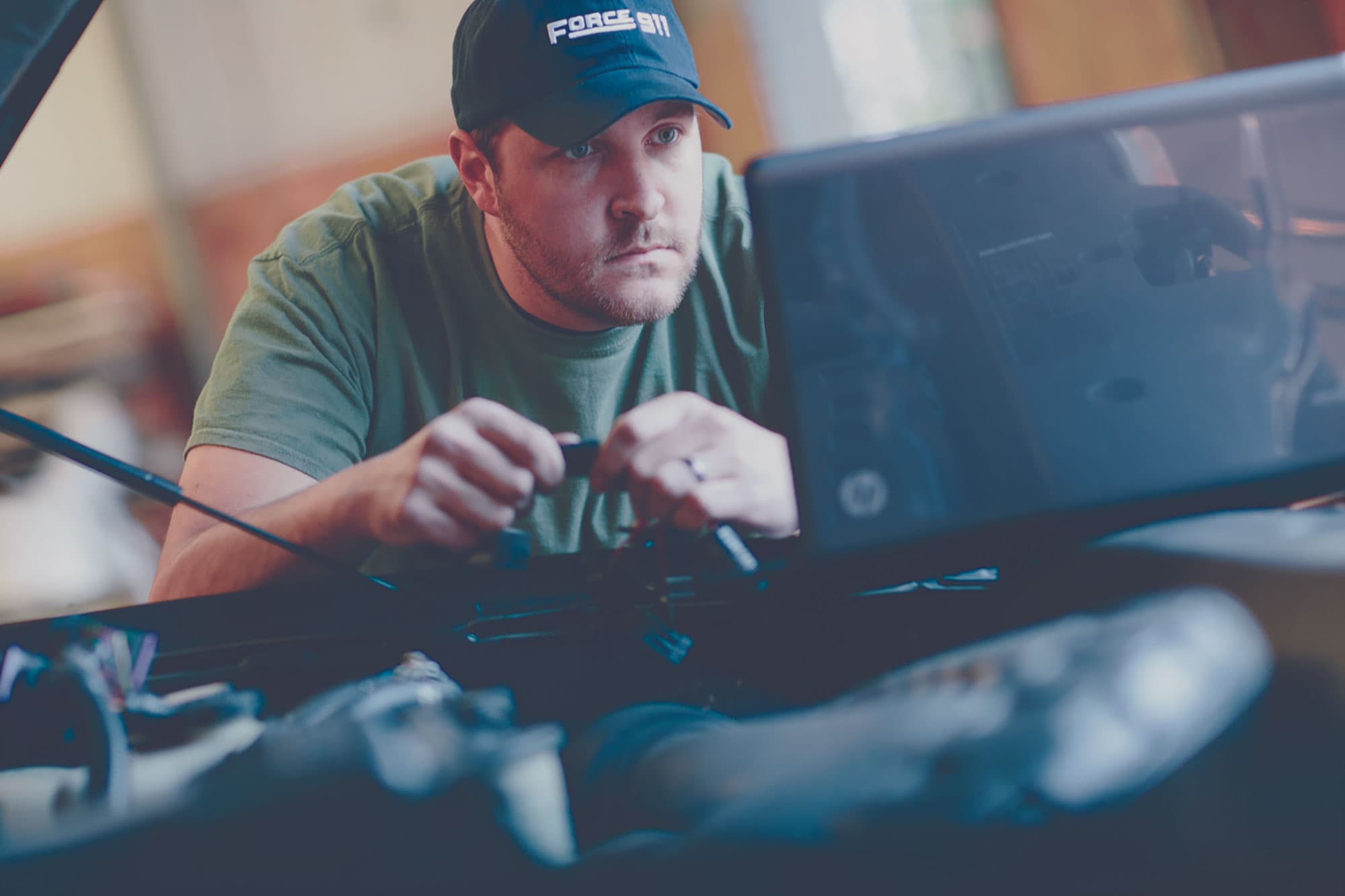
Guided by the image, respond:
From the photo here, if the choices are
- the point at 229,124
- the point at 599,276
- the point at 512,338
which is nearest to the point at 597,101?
the point at 599,276

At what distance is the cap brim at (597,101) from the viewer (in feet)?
2.96

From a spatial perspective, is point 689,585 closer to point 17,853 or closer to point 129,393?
point 17,853

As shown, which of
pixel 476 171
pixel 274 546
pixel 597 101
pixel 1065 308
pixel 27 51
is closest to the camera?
pixel 1065 308

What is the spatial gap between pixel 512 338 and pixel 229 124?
2.74 m

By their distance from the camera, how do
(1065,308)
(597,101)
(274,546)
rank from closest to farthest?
(1065,308) → (274,546) → (597,101)

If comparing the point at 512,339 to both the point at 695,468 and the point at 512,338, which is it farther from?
the point at 695,468

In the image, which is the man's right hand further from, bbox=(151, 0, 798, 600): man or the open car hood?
the open car hood

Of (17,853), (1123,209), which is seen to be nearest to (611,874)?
(17,853)

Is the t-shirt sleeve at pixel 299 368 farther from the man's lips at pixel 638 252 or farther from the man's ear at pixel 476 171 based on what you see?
the man's lips at pixel 638 252

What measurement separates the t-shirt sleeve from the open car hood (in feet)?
1.18

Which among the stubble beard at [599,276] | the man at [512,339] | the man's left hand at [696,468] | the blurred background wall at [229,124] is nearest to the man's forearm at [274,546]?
the man at [512,339]

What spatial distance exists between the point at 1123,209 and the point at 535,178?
59 centimetres

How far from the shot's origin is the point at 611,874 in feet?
1.24

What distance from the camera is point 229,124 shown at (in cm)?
337
